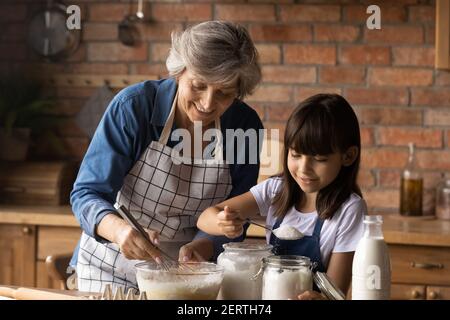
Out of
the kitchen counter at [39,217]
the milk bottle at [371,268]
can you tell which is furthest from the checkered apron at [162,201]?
the kitchen counter at [39,217]

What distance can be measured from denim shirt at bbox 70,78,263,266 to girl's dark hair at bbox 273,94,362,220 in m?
0.18

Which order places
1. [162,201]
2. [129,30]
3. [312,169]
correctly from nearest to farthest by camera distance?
[312,169], [162,201], [129,30]

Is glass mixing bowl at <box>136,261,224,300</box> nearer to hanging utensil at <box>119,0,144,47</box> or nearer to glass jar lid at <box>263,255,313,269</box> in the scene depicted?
glass jar lid at <box>263,255,313,269</box>

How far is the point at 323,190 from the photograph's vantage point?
5.38 feet

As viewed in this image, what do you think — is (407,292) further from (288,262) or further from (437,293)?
(288,262)

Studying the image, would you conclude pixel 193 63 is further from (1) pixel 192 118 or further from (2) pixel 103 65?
(2) pixel 103 65

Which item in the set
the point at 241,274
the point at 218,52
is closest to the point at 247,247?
the point at 241,274

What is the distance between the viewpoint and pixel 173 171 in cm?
184

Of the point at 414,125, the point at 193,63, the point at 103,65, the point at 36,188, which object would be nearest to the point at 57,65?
the point at 103,65

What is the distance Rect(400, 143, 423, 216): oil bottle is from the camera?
2760mm

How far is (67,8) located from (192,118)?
1522 mm

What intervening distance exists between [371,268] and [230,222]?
0.31m

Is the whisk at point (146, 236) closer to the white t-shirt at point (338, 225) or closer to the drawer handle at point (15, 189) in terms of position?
the white t-shirt at point (338, 225)

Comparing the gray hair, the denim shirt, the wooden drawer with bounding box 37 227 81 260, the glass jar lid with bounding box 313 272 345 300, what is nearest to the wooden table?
the wooden drawer with bounding box 37 227 81 260
